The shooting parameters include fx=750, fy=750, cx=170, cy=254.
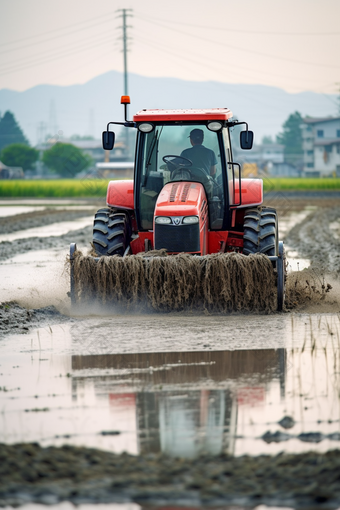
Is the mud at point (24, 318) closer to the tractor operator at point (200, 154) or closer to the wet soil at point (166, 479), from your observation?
the tractor operator at point (200, 154)

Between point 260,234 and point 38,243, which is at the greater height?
point 260,234

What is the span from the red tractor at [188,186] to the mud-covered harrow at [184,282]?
0.62 m

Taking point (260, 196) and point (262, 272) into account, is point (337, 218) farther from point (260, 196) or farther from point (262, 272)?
point (262, 272)

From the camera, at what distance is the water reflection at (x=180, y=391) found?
4.57 metres

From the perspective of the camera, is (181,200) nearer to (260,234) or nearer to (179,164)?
(179,164)

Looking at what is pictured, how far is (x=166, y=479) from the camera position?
3932 mm

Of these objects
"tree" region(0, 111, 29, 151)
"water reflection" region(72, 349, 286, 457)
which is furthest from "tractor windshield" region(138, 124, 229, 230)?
"tree" region(0, 111, 29, 151)

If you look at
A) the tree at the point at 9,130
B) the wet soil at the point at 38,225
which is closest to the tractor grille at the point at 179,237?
the wet soil at the point at 38,225

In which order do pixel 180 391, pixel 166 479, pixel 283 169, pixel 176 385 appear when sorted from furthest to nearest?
1. pixel 283 169
2. pixel 176 385
3. pixel 180 391
4. pixel 166 479

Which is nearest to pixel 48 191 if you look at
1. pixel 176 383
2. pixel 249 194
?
pixel 249 194

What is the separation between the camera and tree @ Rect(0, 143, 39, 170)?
107562 mm

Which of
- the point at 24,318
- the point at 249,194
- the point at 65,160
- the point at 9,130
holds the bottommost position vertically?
the point at 24,318

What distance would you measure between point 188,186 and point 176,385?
4159 millimetres

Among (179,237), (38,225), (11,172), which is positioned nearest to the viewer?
(179,237)
